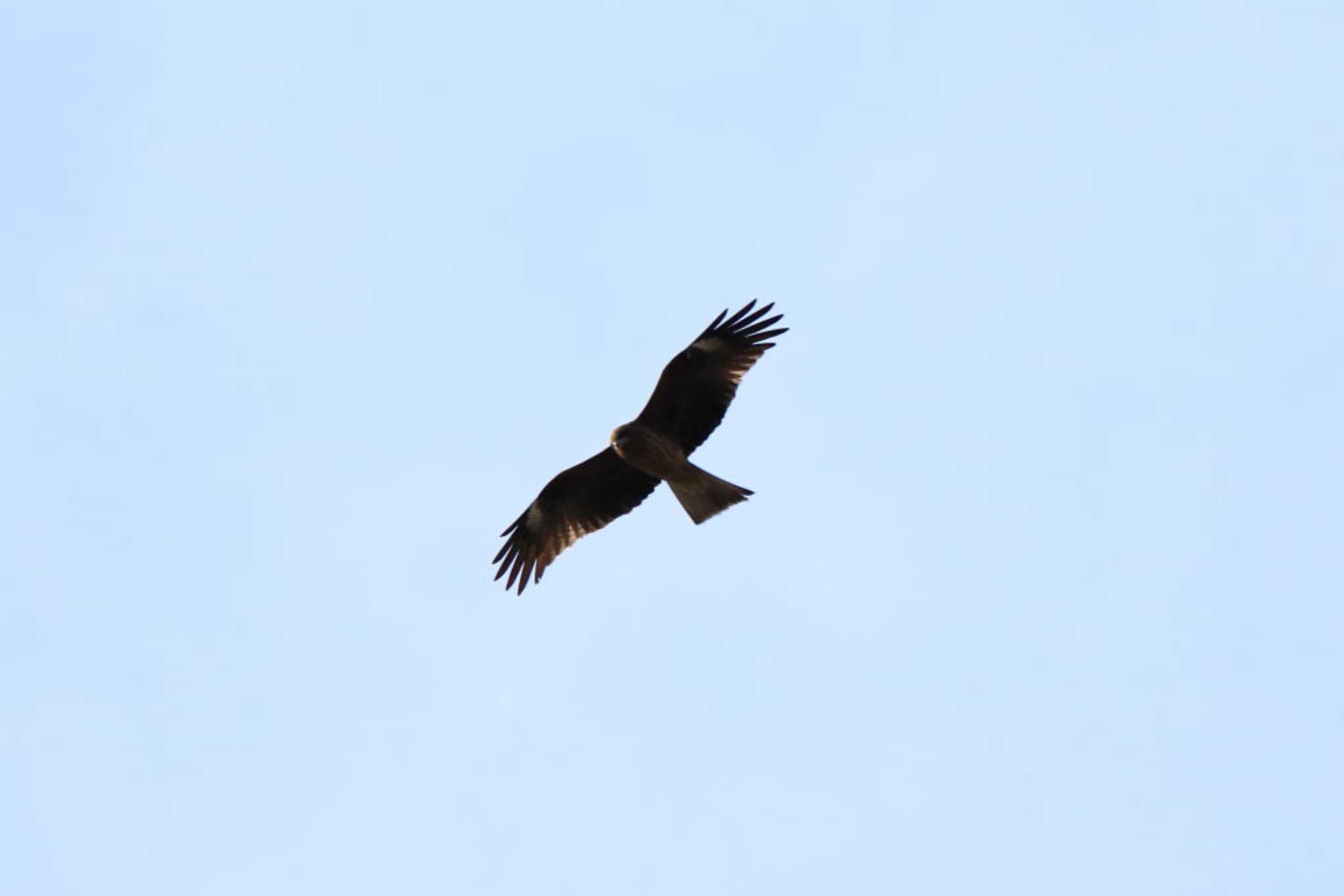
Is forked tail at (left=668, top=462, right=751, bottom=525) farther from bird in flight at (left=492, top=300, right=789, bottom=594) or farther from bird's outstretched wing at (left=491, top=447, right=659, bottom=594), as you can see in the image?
bird's outstretched wing at (left=491, top=447, right=659, bottom=594)

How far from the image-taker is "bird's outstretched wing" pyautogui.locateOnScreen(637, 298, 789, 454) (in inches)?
584

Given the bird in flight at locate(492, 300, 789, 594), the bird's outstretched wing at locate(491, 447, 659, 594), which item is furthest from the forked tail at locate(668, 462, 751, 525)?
the bird's outstretched wing at locate(491, 447, 659, 594)

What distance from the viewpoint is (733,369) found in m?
14.9

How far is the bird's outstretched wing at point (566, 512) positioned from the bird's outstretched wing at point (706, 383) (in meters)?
0.83

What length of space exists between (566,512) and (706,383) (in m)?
1.84

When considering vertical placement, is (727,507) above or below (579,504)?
below

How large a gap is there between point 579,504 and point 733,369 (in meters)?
1.89

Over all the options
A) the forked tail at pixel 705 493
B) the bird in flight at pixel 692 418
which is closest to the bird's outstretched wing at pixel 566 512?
the bird in flight at pixel 692 418

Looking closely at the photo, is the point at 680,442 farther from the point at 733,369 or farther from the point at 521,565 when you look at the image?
the point at 521,565

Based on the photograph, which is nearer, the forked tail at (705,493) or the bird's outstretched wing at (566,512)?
the forked tail at (705,493)

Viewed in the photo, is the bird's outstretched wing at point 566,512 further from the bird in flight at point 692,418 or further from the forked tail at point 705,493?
the forked tail at point 705,493

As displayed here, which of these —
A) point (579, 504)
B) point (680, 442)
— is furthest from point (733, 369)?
point (579, 504)

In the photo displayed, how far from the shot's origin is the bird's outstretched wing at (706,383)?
14828 millimetres

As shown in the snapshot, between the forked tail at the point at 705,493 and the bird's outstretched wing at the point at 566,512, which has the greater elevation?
the bird's outstretched wing at the point at 566,512
